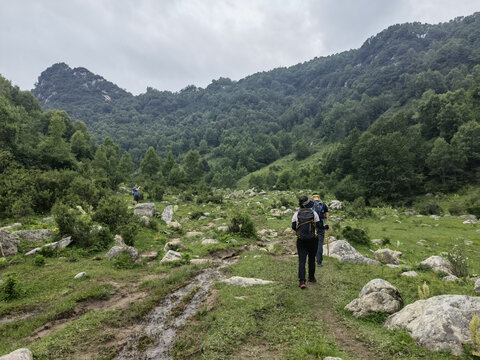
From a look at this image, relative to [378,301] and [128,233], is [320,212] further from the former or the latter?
[128,233]

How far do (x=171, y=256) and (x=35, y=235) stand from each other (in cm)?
812

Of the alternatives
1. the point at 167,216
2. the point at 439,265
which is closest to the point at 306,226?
the point at 439,265

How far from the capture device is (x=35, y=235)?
45.7 feet

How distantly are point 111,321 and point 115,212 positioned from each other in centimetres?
1088

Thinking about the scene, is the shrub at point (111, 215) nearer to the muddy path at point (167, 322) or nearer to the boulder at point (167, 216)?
the boulder at point (167, 216)

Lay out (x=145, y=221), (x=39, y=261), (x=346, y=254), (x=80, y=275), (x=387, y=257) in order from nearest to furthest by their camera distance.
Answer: (x=80, y=275), (x=39, y=261), (x=346, y=254), (x=387, y=257), (x=145, y=221)

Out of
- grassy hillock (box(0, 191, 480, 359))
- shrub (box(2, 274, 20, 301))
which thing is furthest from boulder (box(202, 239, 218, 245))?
shrub (box(2, 274, 20, 301))

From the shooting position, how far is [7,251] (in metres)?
12.0

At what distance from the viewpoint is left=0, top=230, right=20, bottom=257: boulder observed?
11902 millimetres

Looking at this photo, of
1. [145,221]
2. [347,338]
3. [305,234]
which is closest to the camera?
[347,338]

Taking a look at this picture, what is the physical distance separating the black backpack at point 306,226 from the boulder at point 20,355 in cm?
839

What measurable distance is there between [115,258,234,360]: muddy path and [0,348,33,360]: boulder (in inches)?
74.9

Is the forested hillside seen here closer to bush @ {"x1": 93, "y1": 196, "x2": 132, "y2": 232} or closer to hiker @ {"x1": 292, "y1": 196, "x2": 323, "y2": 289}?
hiker @ {"x1": 292, "y1": 196, "x2": 323, "y2": 289}

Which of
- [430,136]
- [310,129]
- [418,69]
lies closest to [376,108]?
[310,129]
